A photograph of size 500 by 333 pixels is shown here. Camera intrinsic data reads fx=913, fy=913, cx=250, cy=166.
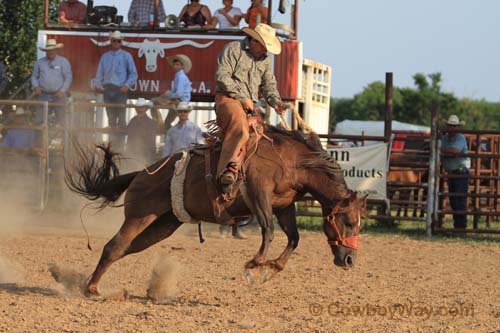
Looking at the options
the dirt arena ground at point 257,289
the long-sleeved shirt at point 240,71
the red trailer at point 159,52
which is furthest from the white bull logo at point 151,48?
the long-sleeved shirt at point 240,71

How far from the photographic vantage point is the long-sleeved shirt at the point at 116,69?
47.1ft

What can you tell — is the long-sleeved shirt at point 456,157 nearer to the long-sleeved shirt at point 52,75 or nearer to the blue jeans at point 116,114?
the blue jeans at point 116,114

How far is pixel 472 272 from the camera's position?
9.88 meters

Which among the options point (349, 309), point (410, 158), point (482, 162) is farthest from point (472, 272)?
point (482, 162)

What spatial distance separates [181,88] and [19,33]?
34.2 feet

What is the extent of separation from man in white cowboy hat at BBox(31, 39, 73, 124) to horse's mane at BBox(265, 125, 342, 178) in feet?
24.9

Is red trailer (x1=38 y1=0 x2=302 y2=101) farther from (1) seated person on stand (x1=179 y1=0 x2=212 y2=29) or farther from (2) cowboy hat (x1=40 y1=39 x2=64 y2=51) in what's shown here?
(2) cowboy hat (x1=40 y1=39 x2=64 y2=51)

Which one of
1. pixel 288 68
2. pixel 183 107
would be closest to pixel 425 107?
pixel 288 68

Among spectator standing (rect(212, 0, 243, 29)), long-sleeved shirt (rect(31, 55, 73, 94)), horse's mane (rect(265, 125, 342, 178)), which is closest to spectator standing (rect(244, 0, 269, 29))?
spectator standing (rect(212, 0, 243, 29))

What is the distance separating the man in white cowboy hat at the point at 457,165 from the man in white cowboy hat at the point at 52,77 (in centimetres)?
604

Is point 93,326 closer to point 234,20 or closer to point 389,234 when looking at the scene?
point 389,234

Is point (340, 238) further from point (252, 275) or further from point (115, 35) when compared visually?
point (115, 35)

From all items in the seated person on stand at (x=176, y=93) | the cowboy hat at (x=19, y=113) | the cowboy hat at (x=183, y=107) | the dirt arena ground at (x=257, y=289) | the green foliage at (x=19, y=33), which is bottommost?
the dirt arena ground at (x=257, y=289)

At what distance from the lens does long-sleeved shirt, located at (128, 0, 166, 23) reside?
606 inches
